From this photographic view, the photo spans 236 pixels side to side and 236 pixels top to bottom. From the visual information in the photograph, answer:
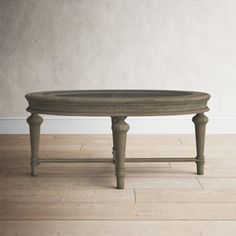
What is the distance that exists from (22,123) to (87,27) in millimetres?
1065

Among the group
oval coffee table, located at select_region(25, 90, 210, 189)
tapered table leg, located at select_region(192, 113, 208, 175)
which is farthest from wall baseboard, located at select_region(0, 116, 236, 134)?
oval coffee table, located at select_region(25, 90, 210, 189)

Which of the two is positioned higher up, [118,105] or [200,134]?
[118,105]

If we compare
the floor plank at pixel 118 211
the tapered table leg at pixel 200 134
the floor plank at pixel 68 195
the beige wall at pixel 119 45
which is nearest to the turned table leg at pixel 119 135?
the floor plank at pixel 68 195

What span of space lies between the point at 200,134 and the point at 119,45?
1672 millimetres

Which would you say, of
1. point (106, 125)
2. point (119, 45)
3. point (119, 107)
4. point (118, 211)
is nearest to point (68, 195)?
point (118, 211)

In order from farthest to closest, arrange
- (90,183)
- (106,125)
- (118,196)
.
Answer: (106,125) → (90,183) → (118,196)

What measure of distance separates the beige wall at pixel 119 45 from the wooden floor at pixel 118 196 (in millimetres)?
828

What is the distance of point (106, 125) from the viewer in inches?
169

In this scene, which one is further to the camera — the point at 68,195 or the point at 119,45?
the point at 119,45

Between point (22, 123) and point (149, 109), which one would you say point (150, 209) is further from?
point (22, 123)

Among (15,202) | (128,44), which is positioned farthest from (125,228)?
(128,44)

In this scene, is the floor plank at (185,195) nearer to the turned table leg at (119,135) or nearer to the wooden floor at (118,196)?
the wooden floor at (118,196)

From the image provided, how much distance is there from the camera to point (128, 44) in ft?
13.8

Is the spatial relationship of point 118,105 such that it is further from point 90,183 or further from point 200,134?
point 200,134
